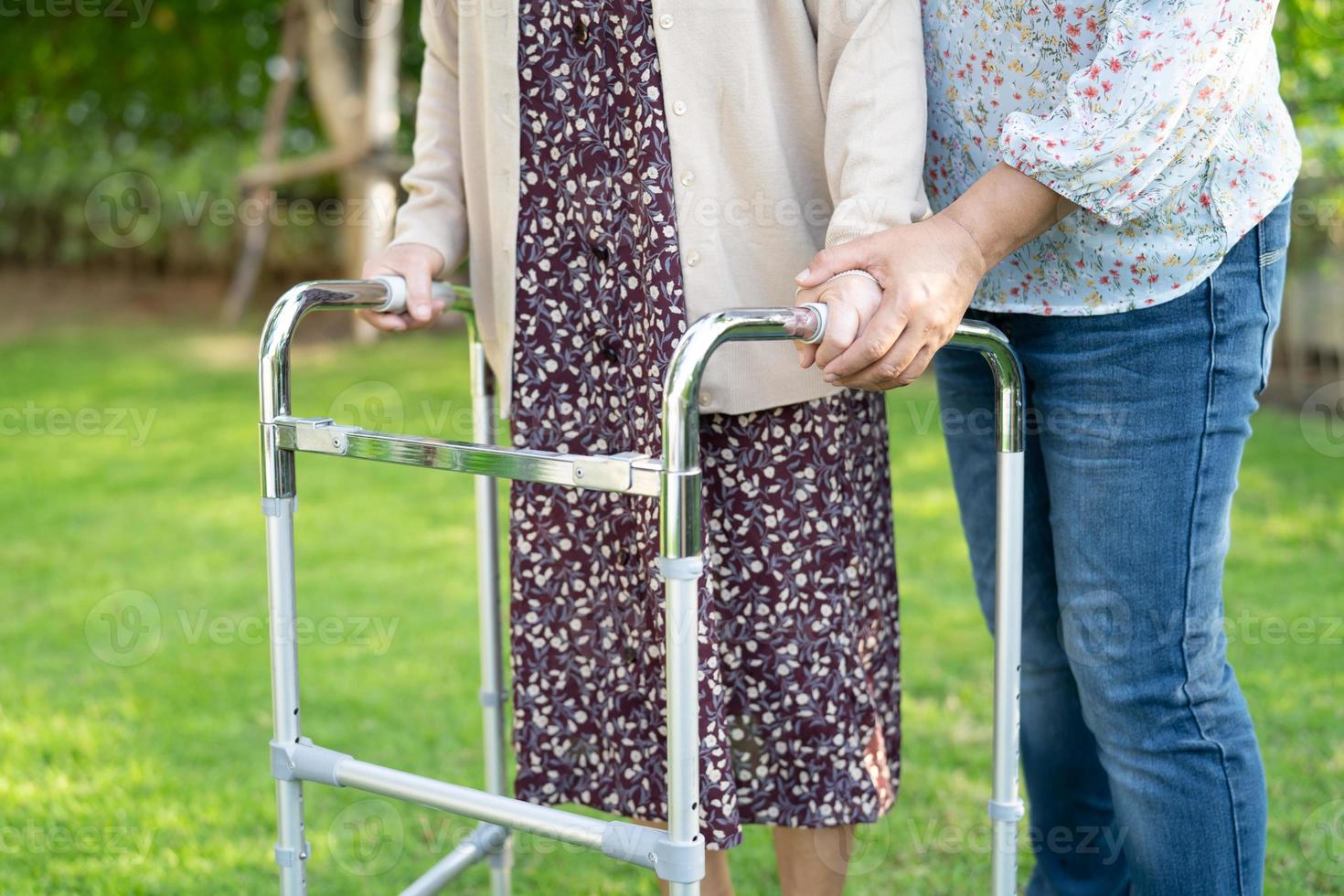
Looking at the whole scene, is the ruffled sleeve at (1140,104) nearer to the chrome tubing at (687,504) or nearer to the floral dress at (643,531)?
the chrome tubing at (687,504)

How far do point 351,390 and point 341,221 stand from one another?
223 cm

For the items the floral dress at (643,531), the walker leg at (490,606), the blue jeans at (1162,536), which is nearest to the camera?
the blue jeans at (1162,536)

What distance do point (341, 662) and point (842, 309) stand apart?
2.26 m

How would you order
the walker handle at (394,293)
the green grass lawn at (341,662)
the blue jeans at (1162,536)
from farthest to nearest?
the green grass lawn at (341,662), the walker handle at (394,293), the blue jeans at (1162,536)

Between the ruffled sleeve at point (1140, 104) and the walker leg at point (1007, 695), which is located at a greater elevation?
the ruffled sleeve at point (1140, 104)

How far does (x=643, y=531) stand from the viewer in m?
1.54

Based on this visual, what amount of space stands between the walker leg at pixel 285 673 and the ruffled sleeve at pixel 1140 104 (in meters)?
0.82

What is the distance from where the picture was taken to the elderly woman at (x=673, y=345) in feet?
4.64

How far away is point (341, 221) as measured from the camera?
8.01 m

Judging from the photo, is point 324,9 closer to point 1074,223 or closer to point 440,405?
point 440,405

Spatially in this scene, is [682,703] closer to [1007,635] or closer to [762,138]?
[1007,635]

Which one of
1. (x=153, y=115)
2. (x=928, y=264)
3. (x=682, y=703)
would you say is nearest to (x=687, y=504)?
(x=682, y=703)

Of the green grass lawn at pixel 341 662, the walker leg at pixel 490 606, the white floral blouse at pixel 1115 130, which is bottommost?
the green grass lawn at pixel 341 662

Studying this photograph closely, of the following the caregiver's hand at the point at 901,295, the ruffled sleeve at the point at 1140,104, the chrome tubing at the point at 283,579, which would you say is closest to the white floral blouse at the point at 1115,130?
the ruffled sleeve at the point at 1140,104
